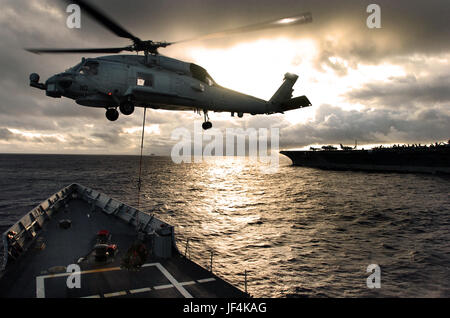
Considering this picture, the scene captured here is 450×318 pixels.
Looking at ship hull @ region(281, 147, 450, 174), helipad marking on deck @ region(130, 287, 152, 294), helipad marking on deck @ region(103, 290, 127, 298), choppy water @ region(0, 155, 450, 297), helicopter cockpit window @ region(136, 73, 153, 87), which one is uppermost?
helicopter cockpit window @ region(136, 73, 153, 87)

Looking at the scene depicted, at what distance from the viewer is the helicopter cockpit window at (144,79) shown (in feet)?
41.4

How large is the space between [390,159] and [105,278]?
99.8 m

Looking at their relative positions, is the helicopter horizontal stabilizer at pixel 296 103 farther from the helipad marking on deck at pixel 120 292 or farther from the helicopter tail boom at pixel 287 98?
the helipad marking on deck at pixel 120 292

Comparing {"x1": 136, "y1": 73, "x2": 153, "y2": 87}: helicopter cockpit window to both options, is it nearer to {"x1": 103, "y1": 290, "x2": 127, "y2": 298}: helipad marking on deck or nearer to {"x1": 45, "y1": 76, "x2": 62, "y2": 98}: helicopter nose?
{"x1": 45, "y1": 76, "x2": 62, "y2": 98}: helicopter nose

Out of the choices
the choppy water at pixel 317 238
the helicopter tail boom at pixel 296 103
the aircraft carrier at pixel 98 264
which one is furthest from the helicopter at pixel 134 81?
the choppy water at pixel 317 238

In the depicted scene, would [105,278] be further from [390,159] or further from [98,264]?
[390,159]

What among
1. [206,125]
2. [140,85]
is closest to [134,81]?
[140,85]

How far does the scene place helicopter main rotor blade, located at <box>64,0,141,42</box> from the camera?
351 inches

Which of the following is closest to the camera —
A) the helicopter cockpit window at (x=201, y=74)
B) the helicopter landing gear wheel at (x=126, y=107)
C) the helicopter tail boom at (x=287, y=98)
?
the helicopter landing gear wheel at (x=126, y=107)

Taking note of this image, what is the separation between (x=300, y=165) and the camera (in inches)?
5453

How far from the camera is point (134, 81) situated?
12.5 meters

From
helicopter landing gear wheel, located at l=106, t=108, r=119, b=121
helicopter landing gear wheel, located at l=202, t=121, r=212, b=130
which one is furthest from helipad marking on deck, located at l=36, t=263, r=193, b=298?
helicopter landing gear wheel, located at l=202, t=121, r=212, b=130

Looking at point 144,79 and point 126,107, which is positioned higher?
point 144,79

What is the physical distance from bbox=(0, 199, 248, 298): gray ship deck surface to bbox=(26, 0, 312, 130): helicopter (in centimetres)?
695
